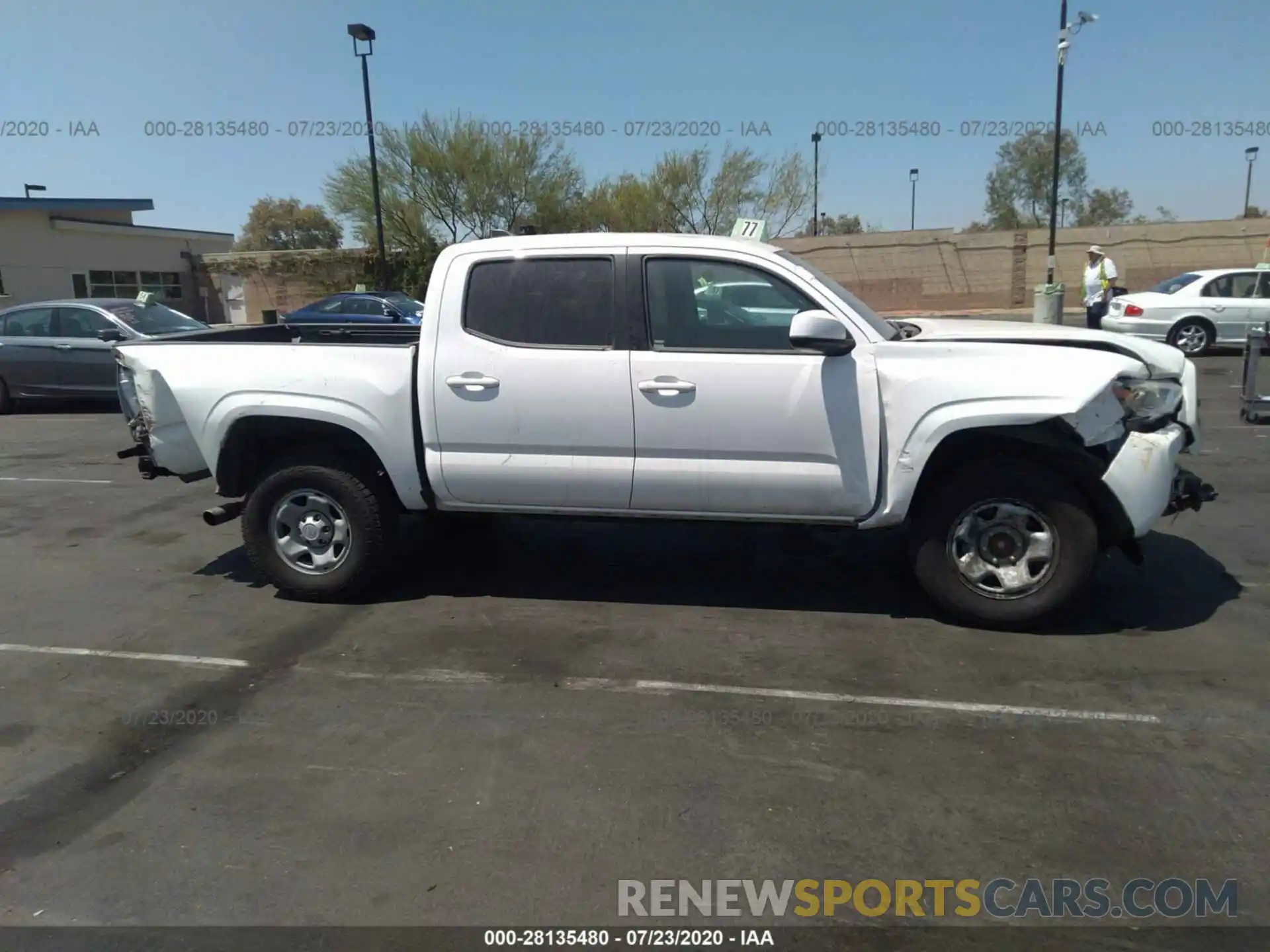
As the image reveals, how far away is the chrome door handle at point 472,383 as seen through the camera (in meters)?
4.96

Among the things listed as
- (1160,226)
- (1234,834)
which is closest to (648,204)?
(1160,226)

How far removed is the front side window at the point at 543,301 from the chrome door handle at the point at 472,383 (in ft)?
0.77

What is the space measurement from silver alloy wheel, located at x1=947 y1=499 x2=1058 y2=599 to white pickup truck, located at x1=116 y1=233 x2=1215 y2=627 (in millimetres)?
10

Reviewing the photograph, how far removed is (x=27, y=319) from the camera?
13477 millimetres

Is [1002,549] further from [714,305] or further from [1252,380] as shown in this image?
[1252,380]

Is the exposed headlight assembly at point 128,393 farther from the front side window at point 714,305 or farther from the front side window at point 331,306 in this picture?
the front side window at point 331,306

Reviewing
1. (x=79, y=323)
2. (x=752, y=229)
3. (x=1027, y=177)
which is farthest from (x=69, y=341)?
(x=1027, y=177)

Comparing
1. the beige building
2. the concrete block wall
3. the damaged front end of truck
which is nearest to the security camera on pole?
the concrete block wall

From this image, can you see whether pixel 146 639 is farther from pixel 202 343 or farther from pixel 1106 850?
pixel 1106 850

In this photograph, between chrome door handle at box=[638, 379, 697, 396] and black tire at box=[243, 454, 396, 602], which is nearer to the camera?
chrome door handle at box=[638, 379, 697, 396]

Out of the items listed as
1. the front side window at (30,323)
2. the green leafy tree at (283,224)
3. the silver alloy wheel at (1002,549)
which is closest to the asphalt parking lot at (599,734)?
the silver alloy wheel at (1002,549)

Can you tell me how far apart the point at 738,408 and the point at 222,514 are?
3.19 metres

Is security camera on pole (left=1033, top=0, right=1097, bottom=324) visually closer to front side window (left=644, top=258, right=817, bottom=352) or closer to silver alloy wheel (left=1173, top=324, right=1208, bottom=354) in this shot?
silver alloy wheel (left=1173, top=324, right=1208, bottom=354)

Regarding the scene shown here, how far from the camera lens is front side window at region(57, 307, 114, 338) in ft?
43.1
